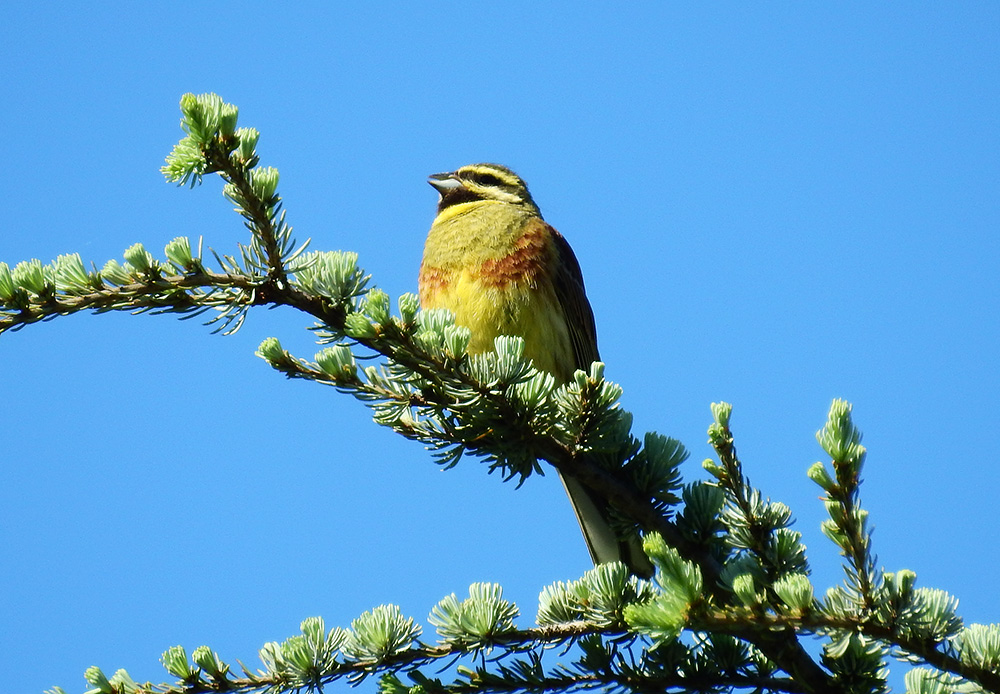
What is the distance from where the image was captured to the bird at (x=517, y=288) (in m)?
4.80

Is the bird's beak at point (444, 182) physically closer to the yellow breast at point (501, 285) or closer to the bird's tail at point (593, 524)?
the yellow breast at point (501, 285)

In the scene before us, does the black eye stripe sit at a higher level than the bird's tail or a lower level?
higher

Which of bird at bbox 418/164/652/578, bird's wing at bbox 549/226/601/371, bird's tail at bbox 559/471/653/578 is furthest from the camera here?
bird's wing at bbox 549/226/601/371

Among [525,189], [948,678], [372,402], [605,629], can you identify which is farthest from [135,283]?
[525,189]

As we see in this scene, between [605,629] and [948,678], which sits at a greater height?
[605,629]

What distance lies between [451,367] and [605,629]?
2.77 ft

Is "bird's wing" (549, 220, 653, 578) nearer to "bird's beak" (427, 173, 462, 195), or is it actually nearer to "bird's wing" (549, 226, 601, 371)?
"bird's wing" (549, 226, 601, 371)

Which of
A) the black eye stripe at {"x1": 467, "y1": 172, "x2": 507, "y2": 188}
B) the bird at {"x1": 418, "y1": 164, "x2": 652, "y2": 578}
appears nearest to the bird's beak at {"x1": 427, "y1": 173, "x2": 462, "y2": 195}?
the black eye stripe at {"x1": 467, "y1": 172, "x2": 507, "y2": 188}

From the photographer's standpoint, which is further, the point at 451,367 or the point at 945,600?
the point at 451,367

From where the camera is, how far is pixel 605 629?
8.57 feet

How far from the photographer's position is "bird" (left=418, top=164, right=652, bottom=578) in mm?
4805

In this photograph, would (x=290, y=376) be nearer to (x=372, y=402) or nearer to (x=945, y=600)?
(x=372, y=402)

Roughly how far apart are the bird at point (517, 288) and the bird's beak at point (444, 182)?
46cm

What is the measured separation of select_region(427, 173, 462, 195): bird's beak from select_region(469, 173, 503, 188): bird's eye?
0.39 ft
